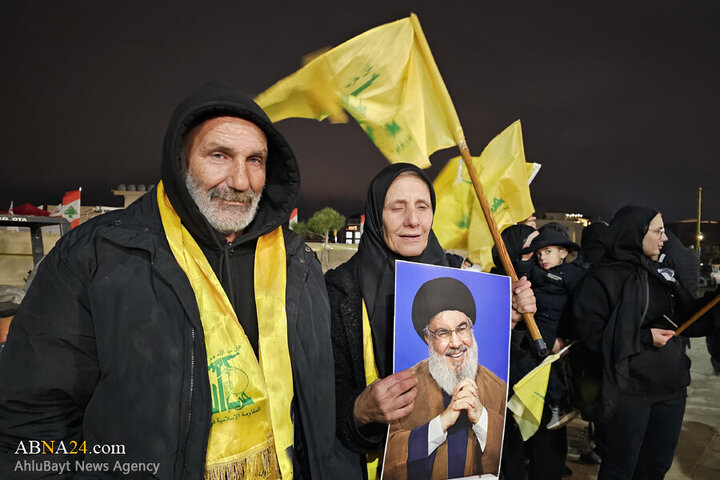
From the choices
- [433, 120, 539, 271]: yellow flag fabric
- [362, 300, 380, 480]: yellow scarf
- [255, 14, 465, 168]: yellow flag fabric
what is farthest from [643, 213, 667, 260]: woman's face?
[362, 300, 380, 480]: yellow scarf

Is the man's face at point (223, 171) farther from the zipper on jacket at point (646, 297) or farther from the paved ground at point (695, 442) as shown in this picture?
the paved ground at point (695, 442)

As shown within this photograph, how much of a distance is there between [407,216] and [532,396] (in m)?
1.40

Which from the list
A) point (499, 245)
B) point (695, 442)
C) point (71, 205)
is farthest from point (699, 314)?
point (71, 205)

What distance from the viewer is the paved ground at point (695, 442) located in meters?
4.00

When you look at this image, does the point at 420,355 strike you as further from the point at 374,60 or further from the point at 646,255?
the point at 646,255

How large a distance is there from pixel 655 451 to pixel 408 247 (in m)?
2.78

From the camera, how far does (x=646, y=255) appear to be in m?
3.16

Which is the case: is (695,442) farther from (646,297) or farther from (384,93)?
(384,93)

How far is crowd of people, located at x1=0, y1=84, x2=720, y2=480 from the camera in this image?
4.18 ft

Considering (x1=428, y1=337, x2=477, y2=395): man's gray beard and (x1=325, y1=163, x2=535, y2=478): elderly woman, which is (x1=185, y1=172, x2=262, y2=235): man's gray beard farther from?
(x1=428, y1=337, x2=477, y2=395): man's gray beard

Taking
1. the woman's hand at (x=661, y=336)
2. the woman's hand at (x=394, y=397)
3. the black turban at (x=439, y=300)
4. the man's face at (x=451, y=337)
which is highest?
the black turban at (x=439, y=300)

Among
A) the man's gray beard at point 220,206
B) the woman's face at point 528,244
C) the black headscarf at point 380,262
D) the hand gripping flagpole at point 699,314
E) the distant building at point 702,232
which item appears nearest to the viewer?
the man's gray beard at point 220,206

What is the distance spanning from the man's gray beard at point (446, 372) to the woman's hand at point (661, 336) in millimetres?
2060

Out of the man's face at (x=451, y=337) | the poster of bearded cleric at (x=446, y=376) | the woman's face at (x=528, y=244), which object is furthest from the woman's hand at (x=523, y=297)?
the woman's face at (x=528, y=244)
